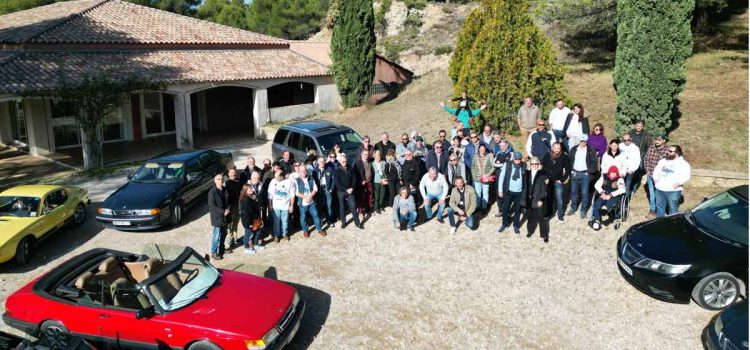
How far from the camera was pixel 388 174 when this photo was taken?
38.5 feet

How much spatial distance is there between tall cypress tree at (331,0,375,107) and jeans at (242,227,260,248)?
15705 mm

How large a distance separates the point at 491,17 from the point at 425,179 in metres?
7.08

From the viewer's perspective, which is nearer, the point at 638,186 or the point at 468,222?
the point at 468,222

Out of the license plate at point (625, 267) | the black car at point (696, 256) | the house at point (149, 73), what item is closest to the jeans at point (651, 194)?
the black car at point (696, 256)

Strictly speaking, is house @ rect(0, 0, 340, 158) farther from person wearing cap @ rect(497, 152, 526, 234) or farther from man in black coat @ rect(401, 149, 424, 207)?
person wearing cap @ rect(497, 152, 526, 234)

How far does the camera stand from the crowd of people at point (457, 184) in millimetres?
10352

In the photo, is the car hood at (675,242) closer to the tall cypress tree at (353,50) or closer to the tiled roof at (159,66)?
the tiled roof at (159,66)

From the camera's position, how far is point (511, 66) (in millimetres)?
15398

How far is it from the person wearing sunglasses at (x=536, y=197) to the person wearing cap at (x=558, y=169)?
1.47 ft

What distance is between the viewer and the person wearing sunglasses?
10109 millimetres

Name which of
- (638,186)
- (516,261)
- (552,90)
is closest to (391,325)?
(516,261)

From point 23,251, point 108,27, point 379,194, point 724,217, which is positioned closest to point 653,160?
point 724,217

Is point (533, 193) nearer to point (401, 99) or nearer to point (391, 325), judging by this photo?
point (391, 325)

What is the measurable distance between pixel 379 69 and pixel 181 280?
2075 centimetres
